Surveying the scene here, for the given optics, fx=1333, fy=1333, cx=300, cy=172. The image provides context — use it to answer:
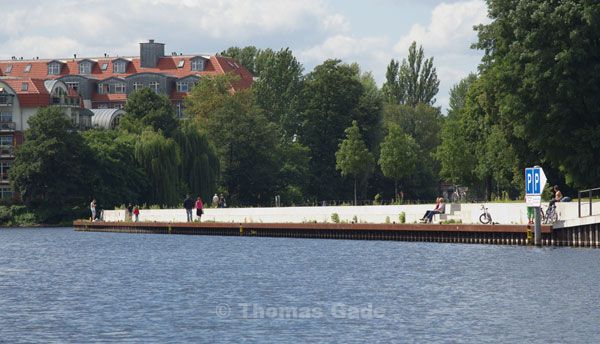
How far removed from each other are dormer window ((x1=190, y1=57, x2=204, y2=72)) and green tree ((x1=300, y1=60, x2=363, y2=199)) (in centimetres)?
3895

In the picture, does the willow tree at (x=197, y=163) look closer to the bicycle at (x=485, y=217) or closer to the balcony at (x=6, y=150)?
the balcony at (x=6, y=150)

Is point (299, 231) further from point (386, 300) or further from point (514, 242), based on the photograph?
point (386, 300)

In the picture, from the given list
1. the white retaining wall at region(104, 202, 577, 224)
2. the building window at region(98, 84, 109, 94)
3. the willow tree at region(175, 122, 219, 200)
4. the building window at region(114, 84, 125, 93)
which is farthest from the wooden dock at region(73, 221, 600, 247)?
the building window at region(98, 84, 109, 94)

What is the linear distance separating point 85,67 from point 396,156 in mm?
69016

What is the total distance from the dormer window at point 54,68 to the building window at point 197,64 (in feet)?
63.1

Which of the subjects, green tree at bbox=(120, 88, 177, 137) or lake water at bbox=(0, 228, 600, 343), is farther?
green tree at bbox=(120, 88, 177, 137)

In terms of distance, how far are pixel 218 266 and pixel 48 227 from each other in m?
66.4

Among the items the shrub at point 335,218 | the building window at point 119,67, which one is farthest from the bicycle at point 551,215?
the building window at point 119,67

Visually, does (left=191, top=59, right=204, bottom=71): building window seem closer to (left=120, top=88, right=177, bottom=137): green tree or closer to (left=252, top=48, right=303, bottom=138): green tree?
(left=252, top=48, right=303, bottom=138): green tree

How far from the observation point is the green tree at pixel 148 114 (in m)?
136

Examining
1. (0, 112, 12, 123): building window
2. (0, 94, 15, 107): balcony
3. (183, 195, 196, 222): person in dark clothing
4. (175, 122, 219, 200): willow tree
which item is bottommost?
(183, 195, 196, 222): person in dark clothing

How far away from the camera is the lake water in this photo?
131ft

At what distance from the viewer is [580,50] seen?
76562 millimetres

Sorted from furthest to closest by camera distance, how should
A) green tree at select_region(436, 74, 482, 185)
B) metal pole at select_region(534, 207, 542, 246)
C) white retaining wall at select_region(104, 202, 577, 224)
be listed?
green tree at select_region(436, 74, 482, 185) → white retaining wall at select_region(104, 202, 577, 224) → metal pole at select_region(534, 207, 542, 246)
